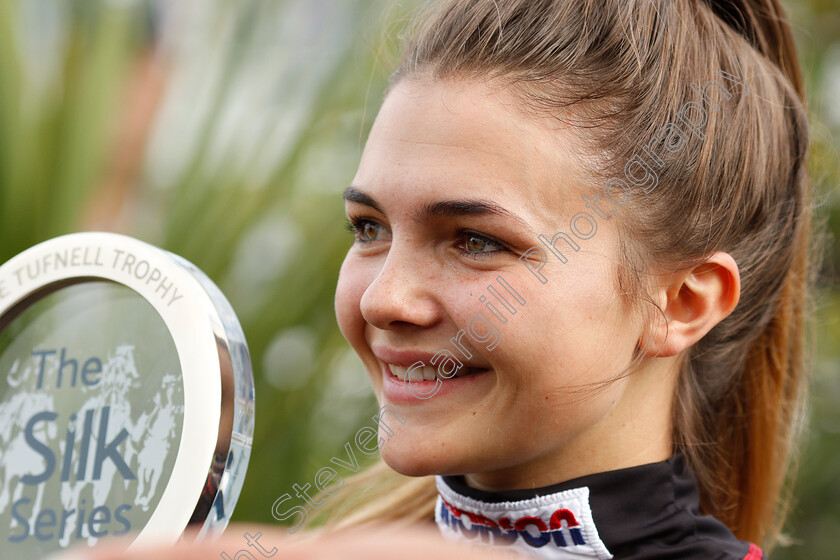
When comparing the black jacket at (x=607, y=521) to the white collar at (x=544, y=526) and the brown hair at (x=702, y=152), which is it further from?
the brown hair at (x=702, y=152)

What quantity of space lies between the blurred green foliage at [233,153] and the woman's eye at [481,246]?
111 centimetres

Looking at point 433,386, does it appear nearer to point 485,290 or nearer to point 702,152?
point 485,290

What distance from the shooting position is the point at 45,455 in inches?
45.8

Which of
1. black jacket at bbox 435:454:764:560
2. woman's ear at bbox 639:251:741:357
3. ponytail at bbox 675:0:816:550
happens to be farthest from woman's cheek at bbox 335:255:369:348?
ponytail at bbox 675:0:816:550

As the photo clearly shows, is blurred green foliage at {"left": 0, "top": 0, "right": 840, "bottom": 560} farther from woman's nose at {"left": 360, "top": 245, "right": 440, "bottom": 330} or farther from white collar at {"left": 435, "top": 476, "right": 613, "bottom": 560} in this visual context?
woman's nose at {"left": 360, "top": 245, "right": 440, "bottom": 330}

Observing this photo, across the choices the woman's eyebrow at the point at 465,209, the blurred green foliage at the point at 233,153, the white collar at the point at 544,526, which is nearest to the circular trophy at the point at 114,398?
the woman's eyebrow at the point at 465,209

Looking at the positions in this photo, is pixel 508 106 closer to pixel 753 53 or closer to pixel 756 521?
pixel 753 53

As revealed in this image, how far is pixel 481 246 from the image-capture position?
128cm

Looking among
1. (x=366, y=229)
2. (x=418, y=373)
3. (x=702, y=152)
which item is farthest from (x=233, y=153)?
(x=702, y=152)

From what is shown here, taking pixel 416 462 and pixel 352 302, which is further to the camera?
pixel 352 302

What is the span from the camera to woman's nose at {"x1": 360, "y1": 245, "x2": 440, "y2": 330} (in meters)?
1.25

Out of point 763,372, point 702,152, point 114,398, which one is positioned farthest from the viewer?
point 763,372

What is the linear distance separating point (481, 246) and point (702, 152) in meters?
0.42

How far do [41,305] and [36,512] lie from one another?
11.6 inches
